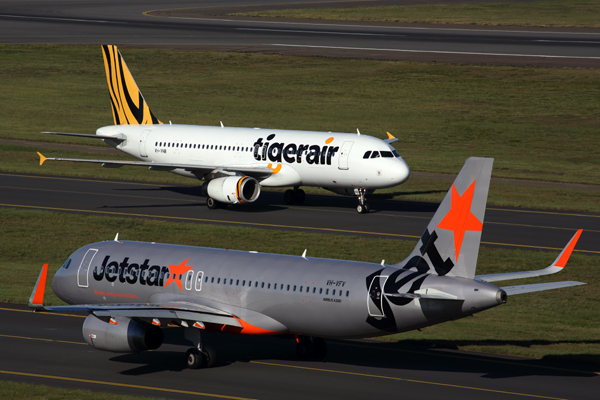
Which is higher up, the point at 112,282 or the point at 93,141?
the point at 93,141

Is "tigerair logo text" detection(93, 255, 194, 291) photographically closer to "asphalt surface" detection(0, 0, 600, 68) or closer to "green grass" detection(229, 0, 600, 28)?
"asphalt surface" detection(0, 0, 600, 68)

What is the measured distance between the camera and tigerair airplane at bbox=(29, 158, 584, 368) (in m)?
29.5

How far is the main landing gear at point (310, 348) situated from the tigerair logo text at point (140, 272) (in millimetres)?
4806

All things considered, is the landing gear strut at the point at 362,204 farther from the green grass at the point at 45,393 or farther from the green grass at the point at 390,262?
the green grass at the point at 45,393

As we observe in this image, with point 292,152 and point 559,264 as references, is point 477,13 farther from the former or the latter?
point 559,264

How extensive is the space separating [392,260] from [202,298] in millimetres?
19393

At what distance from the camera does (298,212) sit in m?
65.2

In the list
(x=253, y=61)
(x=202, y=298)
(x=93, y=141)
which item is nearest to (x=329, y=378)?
(x=202, y=298)

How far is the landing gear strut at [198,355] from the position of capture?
108 feet

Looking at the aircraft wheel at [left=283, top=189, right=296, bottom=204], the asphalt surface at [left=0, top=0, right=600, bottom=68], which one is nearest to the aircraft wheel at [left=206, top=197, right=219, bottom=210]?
the aircraft wheel at [left=283, top=189, right=296, bottom=204]

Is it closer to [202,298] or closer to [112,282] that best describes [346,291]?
[202,298]

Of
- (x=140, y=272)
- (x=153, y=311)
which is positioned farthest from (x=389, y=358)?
(x=140, y=272)

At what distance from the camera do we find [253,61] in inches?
5271

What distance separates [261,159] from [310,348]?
33.1 metres
